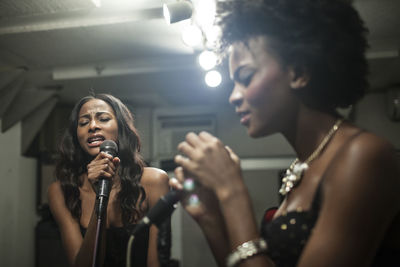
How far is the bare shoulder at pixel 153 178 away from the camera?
1.69 metres

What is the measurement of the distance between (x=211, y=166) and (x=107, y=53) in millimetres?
3164

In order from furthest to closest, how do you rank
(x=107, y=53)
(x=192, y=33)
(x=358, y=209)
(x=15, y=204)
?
(x=15, y=204)
(x=107, y=53)
(x=192, y=33)
(x=358, y=209)

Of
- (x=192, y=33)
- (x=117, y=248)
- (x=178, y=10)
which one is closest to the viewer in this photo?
(x=117, y=248)

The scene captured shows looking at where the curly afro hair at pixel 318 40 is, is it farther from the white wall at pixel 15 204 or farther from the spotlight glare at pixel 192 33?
the white wall at pixel 15 204

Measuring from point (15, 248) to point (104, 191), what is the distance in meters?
3.98

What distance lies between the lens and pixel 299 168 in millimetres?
981

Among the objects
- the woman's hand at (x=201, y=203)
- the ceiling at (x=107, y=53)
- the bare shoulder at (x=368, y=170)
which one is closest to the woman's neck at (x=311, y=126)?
→ the bare shoulder at (x=368, y=170)

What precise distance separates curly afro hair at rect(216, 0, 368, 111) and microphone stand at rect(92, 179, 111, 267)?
2.37 feet

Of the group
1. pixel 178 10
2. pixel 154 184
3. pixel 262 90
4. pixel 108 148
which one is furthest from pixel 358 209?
pixel 178 10

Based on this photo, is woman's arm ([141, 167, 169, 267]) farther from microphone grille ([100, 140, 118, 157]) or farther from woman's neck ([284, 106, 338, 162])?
woman's neck ([284, 106, 338, 162])

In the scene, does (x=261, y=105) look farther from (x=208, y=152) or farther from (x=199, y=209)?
(x=199, y=209)

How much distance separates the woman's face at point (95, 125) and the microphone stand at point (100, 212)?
1.03 ft

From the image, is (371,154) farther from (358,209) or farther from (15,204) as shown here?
(15,204)

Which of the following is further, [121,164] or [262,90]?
[121,164]
